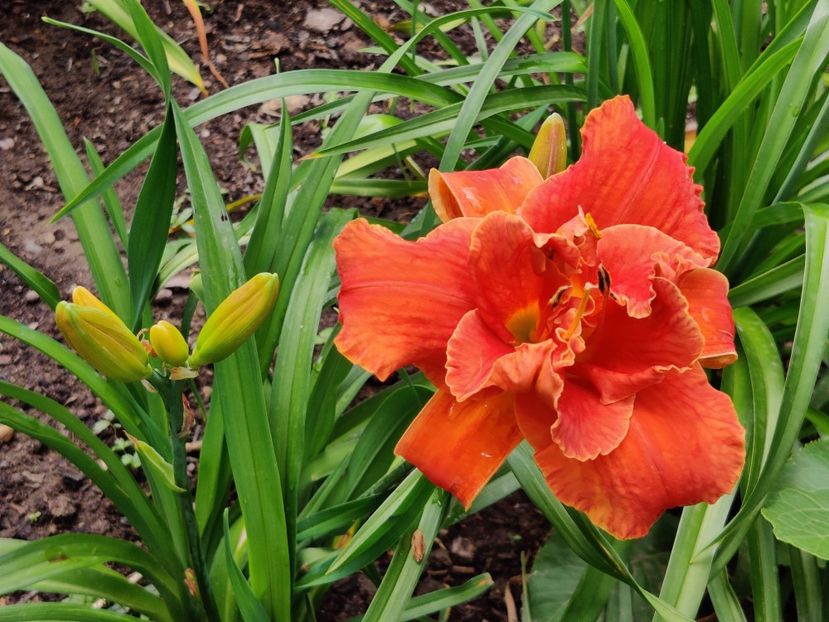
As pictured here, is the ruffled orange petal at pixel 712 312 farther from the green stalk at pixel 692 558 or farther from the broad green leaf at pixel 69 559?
the broad green leaf at pixel 69 559

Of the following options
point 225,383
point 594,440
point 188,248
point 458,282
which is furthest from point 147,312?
point 594,440

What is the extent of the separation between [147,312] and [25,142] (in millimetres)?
1030

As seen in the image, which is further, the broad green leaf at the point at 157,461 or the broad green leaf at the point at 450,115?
the broad green leaf at the point at 450,115

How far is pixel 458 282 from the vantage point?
710 mm

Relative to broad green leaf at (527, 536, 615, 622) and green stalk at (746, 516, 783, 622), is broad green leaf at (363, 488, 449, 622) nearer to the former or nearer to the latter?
broad green leaf at (527, 536, 615, 622)

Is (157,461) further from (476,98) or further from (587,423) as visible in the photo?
(476,98)

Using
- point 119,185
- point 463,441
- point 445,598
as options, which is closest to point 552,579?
point 445,598

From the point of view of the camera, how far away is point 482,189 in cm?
78

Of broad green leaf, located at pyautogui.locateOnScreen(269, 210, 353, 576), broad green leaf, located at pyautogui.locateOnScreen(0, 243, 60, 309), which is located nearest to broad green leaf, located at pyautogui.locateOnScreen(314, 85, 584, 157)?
broad green leaf, located at pyautogui.locateOnScreen(269, 210, 353, 576)

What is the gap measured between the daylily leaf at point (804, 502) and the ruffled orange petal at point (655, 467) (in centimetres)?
17

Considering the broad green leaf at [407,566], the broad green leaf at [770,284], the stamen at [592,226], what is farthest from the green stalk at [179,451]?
the broad green leaf at [770,284]

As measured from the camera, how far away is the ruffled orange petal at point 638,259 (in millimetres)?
652

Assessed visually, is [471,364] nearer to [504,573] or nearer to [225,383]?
[225,383]

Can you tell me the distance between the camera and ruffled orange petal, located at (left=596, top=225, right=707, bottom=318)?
25.7 inches
